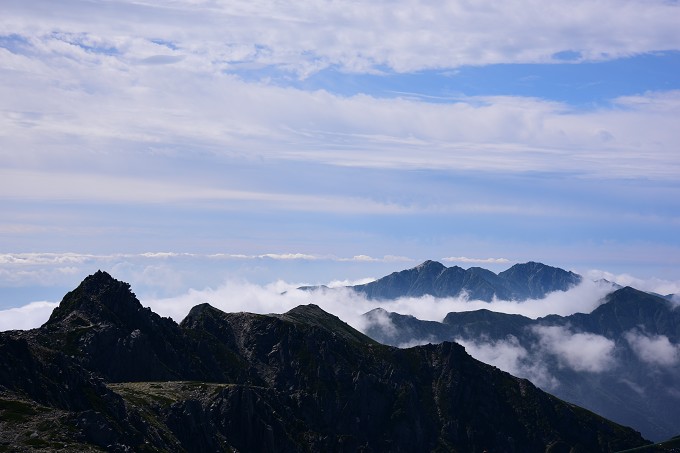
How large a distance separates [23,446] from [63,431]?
1661 centimetres

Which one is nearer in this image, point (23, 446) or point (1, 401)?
point (23, 446)

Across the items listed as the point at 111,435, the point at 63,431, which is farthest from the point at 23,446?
the point at 111,435

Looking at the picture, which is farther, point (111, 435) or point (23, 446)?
point (111, 435)

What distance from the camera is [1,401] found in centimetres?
19300

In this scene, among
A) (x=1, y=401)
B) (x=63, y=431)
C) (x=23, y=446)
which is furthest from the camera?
(x=1, y=401)

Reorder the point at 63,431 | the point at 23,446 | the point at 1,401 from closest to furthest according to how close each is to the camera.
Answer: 1. the point at 23,446
2. the point at 63,431
3. the point at 1,401

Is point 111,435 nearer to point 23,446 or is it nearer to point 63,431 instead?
point 63,431

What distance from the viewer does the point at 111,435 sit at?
7461 inches

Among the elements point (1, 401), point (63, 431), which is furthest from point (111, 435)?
point (1, 401)

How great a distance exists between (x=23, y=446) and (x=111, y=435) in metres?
29.9

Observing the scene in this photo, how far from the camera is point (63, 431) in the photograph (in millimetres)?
178250

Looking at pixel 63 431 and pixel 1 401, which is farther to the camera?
pixel 1 401

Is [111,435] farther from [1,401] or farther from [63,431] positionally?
[1,401]

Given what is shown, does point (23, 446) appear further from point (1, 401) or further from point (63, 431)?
point (1, 401)
